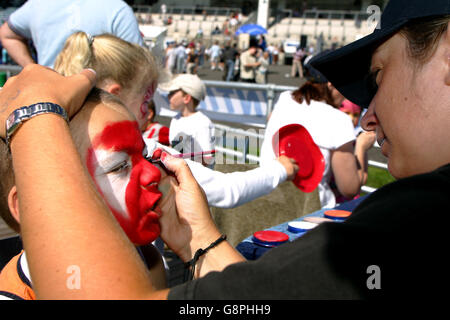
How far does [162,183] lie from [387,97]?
0.79 metres

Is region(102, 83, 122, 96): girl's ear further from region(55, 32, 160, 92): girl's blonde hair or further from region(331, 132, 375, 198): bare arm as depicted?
region(331, 132, 375, 198): bare arm

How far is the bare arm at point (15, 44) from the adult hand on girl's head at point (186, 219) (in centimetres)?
207

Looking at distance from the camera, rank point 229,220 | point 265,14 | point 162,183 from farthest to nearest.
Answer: point 265,14
point 229,220
point 162,183

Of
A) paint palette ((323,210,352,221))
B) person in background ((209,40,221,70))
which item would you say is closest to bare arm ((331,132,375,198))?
paint palette ((323,210,352,221))

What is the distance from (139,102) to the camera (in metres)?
2.08

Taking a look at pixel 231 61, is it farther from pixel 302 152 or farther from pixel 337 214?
pixel 337 214

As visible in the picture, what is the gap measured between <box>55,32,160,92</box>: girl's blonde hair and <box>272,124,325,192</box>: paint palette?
1065 millimetres

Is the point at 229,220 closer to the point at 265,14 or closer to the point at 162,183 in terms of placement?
the point at 162,183

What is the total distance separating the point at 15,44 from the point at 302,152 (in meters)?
2.17

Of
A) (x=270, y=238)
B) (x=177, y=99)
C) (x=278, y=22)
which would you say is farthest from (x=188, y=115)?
(x=278, y=22)

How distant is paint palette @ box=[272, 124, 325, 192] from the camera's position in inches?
103

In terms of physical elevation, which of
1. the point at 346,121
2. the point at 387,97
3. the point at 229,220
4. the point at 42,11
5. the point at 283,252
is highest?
the point at 42,11
